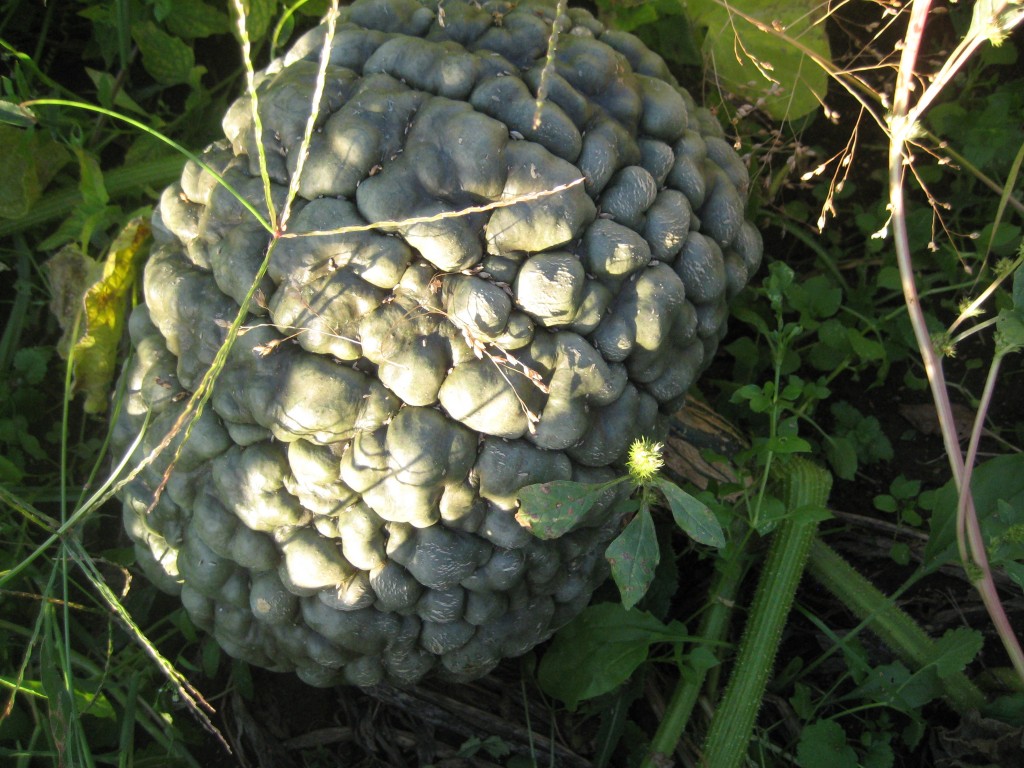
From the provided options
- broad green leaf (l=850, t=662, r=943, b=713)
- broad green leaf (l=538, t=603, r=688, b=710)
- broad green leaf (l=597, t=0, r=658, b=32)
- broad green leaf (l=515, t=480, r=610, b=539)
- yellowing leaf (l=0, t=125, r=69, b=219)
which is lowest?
broad green leaf (l=538, t=603, r=688, b=710)

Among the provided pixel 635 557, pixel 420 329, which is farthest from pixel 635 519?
pixel 420 329

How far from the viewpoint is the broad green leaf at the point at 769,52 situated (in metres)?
2.51

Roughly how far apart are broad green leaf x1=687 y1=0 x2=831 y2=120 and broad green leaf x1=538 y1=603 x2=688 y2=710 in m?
1.40

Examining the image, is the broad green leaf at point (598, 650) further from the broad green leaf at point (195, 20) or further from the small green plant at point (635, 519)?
the broad green leaf at point (195, 20)

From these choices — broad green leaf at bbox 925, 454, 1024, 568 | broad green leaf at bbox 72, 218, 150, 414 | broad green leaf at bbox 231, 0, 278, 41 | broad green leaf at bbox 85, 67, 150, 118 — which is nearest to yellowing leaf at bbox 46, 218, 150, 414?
broad green leaf at bbox 72, 218, 150, 414

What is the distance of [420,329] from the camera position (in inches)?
67.8

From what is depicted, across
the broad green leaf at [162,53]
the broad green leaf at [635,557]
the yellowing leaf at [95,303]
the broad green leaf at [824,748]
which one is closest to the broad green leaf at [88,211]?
the yellowing leaf at [95,303]

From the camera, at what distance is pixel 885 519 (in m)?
2.61

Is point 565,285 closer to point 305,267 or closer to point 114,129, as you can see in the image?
point 305,267

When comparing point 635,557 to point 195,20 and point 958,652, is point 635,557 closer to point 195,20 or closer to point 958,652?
point 958,652

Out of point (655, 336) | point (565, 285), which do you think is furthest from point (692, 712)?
point (565, 285)

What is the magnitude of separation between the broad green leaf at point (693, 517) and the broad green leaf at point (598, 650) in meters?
0.55

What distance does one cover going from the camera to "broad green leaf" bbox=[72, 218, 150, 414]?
7.39 feet

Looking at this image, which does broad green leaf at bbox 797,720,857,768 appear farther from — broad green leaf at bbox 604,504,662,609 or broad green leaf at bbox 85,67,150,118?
broad green leaf at bbox 85,67,150,118
